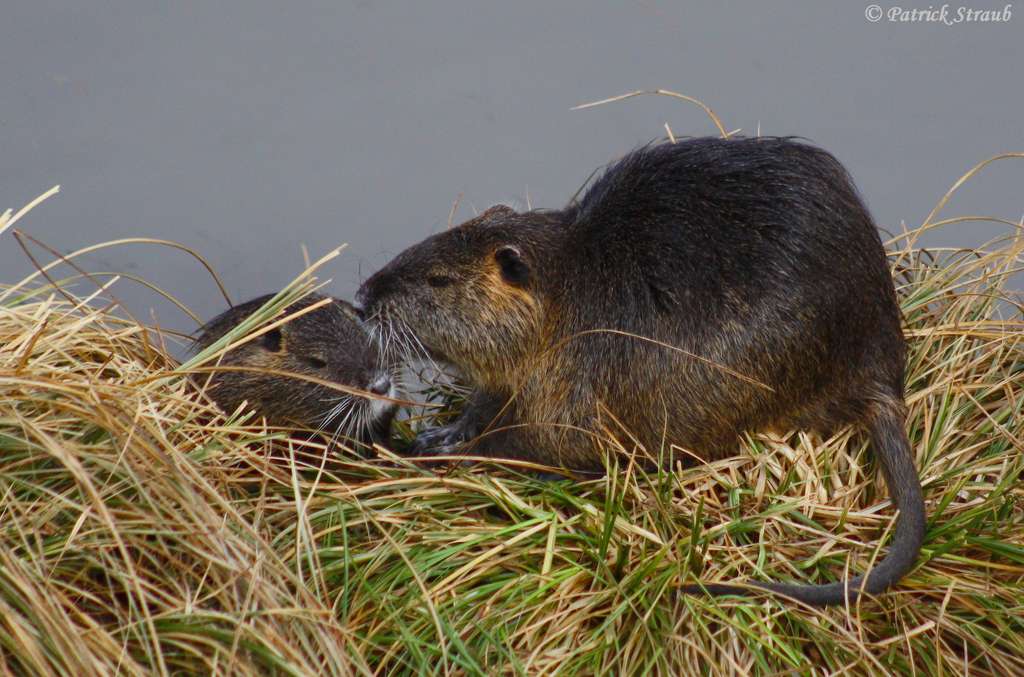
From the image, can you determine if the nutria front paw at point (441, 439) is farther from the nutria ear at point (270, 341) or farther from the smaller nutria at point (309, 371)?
the nutria ear at point (270, 341)

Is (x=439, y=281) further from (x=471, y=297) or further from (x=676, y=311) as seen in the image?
(x=676, y=311)

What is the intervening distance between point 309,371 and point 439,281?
1.68 feet

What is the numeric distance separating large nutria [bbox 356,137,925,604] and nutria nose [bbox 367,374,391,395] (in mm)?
179

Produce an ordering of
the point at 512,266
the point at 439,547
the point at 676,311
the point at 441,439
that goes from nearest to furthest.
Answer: the point at 439,547
the point at 676,311
the point at 512,266
the point at 441,439

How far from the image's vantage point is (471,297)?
12.5 ft

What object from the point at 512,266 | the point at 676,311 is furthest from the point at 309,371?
the point at 676,311

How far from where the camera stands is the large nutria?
3541 mm

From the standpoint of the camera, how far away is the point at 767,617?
10.4 ft

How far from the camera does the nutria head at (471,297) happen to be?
3803 mm

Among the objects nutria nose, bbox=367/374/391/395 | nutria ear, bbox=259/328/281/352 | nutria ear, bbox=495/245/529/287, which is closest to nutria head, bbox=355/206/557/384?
nutria ear, bbox=495/245/529/287

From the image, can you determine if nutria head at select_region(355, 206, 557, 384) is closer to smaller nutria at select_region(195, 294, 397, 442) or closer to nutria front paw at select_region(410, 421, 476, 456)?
smaller nutria at select_region(195, 294, 397, 442)

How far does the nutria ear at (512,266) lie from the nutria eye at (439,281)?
0.16 metres

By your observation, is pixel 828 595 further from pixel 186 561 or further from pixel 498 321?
pixel 186 561

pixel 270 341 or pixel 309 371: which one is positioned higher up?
pixel 270 341
